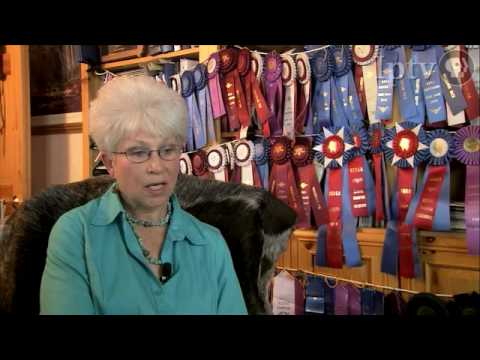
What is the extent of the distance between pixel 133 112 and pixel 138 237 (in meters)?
0.25

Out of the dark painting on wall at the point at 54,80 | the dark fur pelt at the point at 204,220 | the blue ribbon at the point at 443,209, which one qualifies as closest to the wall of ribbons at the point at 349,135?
the blue ribbon at the point at 443,209

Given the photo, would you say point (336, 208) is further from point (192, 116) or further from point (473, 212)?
point (192, 116)

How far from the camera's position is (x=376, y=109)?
1213 millimetres

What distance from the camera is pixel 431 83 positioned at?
1151mm

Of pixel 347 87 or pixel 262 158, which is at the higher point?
pixel 347 87

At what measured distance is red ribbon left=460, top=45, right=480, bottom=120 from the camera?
3.62ft

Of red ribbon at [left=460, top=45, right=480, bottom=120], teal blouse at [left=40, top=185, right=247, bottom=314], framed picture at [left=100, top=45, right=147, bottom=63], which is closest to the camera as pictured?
teal blouse at [left=40, top=185, right=247, bottom=314]

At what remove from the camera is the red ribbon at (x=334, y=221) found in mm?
1215

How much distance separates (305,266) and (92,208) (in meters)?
0.51

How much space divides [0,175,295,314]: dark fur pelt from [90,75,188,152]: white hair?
0.36 ft

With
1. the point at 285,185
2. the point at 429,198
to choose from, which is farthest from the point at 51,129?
the point at 429,198

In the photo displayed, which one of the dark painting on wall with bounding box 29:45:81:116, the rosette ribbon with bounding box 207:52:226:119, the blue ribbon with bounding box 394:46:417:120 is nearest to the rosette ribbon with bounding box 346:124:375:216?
the blue ribbon with bounding box 394:46:417:120

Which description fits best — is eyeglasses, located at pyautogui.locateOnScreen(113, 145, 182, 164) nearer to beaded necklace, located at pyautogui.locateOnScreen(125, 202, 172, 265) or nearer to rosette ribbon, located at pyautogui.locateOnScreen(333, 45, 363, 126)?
beaded necklace, located at pyautogui.locateOnScreen(125, 202, 172, 265)
